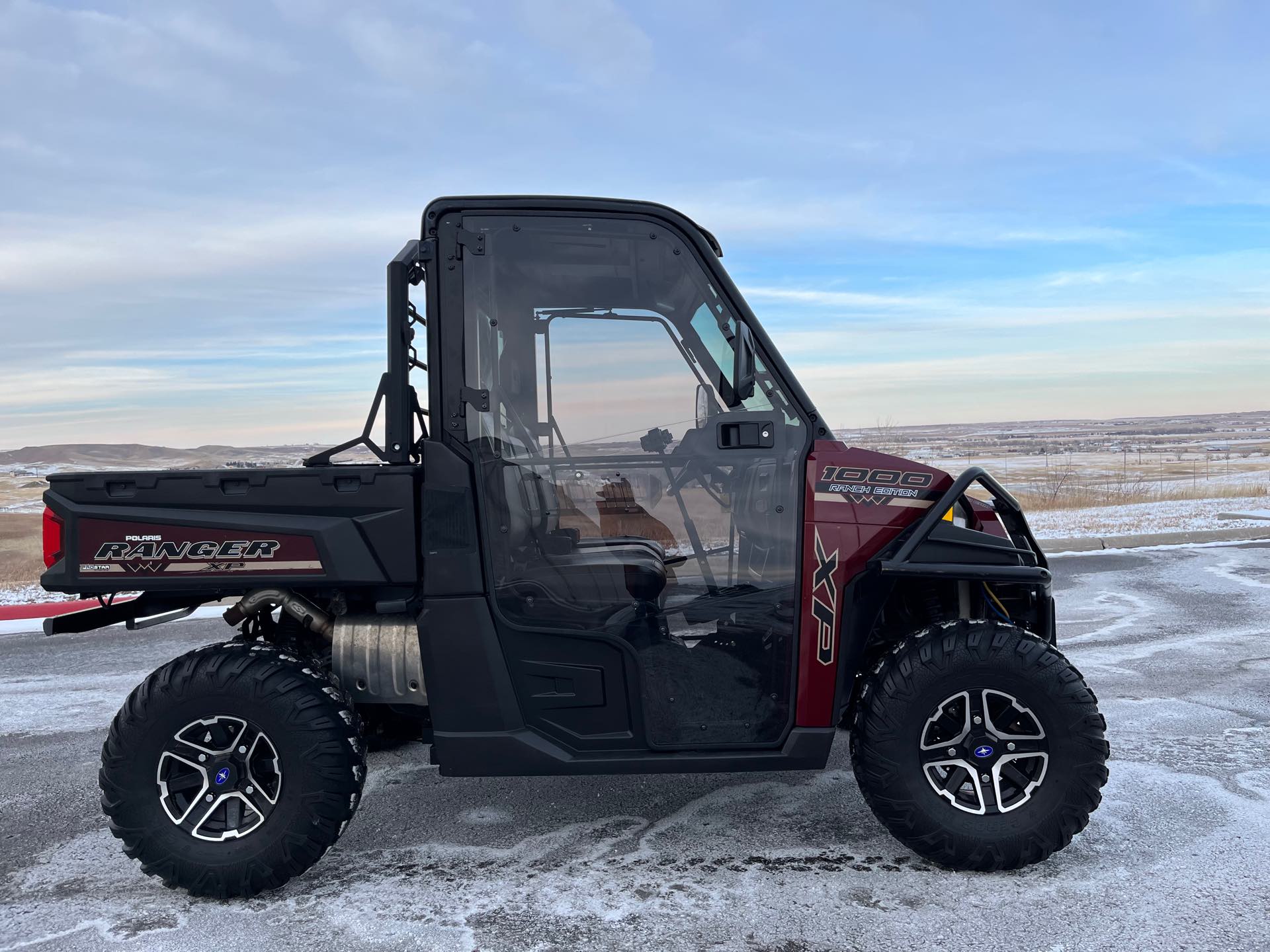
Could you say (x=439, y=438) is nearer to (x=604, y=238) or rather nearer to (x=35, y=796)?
(x=604, y=238)

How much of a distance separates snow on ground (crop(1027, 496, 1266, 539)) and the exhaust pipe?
33.5 feet

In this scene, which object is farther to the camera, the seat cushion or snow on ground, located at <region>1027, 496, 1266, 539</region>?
snow on ground, located at <region>1027, 496, 1266, 539</region>

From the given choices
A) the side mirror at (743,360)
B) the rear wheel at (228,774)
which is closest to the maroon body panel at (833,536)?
the side mirror at (743,360)

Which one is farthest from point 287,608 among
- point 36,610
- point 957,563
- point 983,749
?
point 36,610

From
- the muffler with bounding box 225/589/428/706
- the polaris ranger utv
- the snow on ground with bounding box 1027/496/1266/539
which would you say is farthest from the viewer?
the snow on ground with bounding box 1027/496/1266/539

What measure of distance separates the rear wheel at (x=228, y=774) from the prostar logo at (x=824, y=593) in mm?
1655

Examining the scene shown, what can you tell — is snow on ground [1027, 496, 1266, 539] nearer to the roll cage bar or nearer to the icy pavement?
the icy pavement

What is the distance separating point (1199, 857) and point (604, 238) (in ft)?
9.79

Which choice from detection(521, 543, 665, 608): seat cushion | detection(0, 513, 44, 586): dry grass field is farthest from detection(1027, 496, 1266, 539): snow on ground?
detection(0, 513, 44, 586): dry grass field

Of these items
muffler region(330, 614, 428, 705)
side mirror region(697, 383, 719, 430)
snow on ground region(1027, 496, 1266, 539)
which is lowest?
snow on ground region(1027, 496, 1266, 539)

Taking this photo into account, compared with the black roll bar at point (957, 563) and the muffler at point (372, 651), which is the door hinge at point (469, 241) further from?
the black roll bar at point (957, 563)

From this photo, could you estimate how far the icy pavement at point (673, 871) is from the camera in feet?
9.61

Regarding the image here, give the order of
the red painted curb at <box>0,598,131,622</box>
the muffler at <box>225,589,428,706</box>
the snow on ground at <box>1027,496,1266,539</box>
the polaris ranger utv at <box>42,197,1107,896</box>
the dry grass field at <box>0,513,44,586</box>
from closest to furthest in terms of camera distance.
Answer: the polaris ranger utv at <box>42,197,1107,896</box> → the muffler at <box>225,589,428,706</box> → the red painted curb at <box>0,598,131,622</box> → the dry grass field at <box>0,513,44,586</box> → the snow on ground at <box>1027,496,1266,539</box>

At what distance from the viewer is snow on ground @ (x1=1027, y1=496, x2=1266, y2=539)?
12406 millimetres
